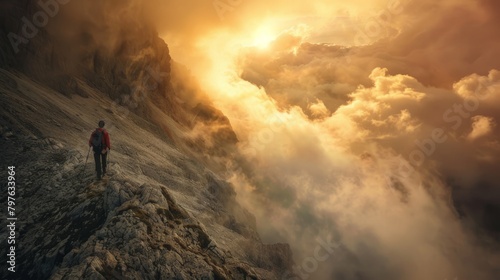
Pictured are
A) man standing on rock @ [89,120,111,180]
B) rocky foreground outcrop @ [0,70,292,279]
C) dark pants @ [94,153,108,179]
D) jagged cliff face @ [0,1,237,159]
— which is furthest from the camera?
jagged cliff face @ [0,1,237,159]

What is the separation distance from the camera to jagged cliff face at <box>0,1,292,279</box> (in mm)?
16422

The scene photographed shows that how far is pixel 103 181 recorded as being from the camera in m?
21.0

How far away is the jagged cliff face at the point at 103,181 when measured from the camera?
647 inches

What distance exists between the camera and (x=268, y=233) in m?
122

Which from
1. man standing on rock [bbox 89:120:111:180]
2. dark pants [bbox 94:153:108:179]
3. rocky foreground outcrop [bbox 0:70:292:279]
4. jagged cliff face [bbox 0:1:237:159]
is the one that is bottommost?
rocky foreground outcrop [bbox 0:70:292:279]

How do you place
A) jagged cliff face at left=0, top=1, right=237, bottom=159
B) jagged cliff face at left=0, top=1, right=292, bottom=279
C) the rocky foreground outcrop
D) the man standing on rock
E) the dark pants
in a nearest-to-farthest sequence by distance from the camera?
the rocky foreground outcrop → jagged cliff face at left=0, top=1, right=292, bottom=279 → the man standing on rock → the dark pants → jagged cliff face at left=0, top=1, right=237, bottom=159

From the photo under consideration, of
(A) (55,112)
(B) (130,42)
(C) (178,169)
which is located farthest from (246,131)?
(A) (55,112)

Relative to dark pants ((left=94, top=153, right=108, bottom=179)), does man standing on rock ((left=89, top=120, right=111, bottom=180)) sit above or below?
above

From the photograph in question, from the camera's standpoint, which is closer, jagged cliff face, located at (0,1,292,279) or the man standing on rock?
jagged cliff face, located at (0,1,292,279)

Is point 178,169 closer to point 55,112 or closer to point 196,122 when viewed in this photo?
point 55,112

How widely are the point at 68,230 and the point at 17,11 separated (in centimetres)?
4332

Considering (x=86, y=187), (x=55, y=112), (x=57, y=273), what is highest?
(x=55, y=112)

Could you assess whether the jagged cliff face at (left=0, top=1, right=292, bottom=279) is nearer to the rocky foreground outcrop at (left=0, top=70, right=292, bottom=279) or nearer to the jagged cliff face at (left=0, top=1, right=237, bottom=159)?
the rocky foreground outcrop at (left=0, top=70, right=292, bottom=279)

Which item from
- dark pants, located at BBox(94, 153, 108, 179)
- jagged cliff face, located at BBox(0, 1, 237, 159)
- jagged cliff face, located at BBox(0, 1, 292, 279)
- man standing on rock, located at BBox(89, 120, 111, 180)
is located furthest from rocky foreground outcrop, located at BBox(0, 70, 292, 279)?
jagged cliff face, located at BBox(0, 1, 237, 159)
